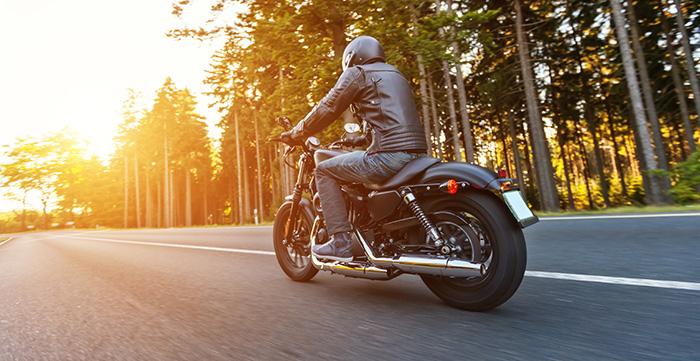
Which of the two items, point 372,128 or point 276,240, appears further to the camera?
point 276,240

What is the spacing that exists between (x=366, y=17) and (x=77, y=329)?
13.4 metres

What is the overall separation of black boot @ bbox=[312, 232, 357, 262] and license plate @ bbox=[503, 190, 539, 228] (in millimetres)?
1228

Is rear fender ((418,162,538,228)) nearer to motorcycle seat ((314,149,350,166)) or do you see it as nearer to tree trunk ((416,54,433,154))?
motorcycle seat ((314,149,350,166))

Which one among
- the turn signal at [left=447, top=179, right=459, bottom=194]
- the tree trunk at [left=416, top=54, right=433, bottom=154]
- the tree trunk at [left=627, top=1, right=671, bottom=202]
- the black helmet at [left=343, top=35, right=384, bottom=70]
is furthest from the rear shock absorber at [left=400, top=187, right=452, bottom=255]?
the tree trunk at [left=627, top=1, right=671, bottom=202]

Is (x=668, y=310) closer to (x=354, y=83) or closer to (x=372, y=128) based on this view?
(x=372, y=128)

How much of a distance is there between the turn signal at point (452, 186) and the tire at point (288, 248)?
157 centimetres

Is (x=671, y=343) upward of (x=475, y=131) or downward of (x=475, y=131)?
downward

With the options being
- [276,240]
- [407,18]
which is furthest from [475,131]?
[276,240]

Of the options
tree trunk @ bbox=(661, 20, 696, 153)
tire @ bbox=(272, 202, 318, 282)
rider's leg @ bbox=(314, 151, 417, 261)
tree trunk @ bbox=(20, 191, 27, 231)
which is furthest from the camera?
tree trunk @ bbox=(20, 191, 27, 231)

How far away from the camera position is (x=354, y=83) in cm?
301

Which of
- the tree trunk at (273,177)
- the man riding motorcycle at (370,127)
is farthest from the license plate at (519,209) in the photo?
the tree trunk at (273,177)

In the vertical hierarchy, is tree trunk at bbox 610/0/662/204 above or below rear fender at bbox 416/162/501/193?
above

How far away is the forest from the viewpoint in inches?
547

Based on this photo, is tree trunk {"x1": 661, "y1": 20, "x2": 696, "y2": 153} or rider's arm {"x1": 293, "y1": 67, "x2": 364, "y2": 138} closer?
rider's arm {"x1": 293, "y1": 67, "x2": 364, "y2": 138}
